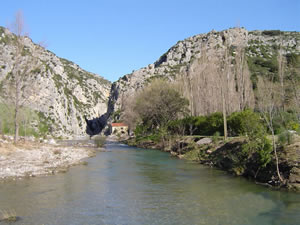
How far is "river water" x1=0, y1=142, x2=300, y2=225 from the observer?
33.9ft

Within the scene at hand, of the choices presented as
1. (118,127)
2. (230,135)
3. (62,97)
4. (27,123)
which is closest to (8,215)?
(230,135)

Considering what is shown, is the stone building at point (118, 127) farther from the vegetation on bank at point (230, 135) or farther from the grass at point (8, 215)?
the grass at point (8, 215)

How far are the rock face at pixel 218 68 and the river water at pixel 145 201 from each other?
21.2 m

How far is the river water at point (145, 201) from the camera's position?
1033 centimetres

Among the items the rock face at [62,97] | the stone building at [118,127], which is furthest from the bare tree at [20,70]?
the stone building at [118,127]

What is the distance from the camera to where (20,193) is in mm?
13250

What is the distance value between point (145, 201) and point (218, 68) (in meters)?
49.7

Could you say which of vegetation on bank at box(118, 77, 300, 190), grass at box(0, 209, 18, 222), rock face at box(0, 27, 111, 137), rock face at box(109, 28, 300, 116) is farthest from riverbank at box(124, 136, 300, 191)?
rock face at box(0, 27, 111, 137)

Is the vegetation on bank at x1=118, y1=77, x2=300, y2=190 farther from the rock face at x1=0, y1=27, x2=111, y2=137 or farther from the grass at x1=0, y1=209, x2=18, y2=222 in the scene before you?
the rock face at x1=0, y1=27, x2=111, y2=137

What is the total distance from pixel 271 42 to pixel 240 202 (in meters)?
122

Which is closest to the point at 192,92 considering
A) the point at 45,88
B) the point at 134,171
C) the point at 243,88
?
the point at 243,88

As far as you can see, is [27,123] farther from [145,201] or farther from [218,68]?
[145,201]

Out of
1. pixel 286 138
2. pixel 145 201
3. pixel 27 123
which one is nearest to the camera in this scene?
pixel 145 201

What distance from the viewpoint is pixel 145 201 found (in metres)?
12.8
